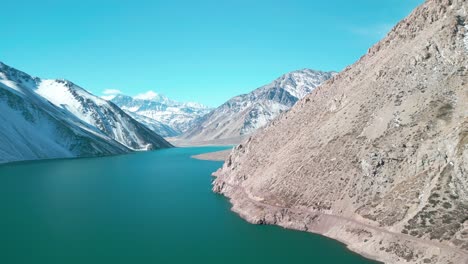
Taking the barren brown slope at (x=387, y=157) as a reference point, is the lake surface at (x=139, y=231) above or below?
below

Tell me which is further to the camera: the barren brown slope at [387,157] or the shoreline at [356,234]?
the barren brown slope at [387,157]

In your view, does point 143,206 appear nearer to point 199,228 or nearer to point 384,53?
point 199,228

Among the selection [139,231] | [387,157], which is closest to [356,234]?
[387,157]

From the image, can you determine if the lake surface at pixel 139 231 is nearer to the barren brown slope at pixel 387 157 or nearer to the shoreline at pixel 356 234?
the shoreline at pixel 356 234

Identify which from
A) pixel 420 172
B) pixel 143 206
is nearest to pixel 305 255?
pixel 420 172

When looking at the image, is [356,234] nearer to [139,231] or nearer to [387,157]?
[387,157]

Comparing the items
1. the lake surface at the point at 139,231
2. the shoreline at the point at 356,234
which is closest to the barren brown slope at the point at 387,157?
the shoreline at the point at 356,234
